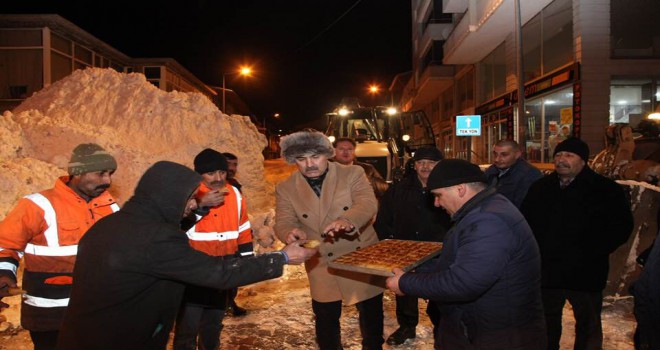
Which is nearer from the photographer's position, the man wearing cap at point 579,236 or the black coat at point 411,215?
the man wearing cap at point 579,236

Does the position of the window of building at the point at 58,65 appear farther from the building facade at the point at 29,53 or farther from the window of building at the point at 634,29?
the window of building at the point at 634,29

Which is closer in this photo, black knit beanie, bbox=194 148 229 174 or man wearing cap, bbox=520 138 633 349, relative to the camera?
→ man wearing cap, bbox=520 138 633 349

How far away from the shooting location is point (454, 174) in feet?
8.75

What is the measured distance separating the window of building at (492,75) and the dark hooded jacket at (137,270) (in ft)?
73.5

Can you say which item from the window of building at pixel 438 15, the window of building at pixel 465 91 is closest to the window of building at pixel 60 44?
the window of building at pixel 465 91

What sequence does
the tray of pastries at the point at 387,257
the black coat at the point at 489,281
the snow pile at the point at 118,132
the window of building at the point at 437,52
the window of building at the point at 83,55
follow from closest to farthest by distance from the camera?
the black coat at the point at 489,281 → the tray of pastries at the point at 387,257 → the snow pile at the point at 118,132 → the window of building at the point at 83,55 → the window of building at the point at 437,52

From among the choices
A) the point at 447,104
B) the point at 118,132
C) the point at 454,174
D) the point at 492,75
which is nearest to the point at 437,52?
the point at 447,104

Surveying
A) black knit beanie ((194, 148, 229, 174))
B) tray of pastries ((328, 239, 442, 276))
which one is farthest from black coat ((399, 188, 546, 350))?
black knit beanie ((194, 148, 229, 174))

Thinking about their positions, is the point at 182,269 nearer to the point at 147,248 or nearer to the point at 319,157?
the point at 147,248

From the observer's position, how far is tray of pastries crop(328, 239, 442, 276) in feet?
10.3

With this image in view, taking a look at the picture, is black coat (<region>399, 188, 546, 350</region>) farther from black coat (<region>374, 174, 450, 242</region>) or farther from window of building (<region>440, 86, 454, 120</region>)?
window of building (<region>440, 86, 454, 120</region>)

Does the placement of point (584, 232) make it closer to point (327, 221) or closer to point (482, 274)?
point (482, 274)

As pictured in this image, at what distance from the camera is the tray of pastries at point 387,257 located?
10.3ft

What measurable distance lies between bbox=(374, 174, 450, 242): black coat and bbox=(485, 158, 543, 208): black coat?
78 cm
